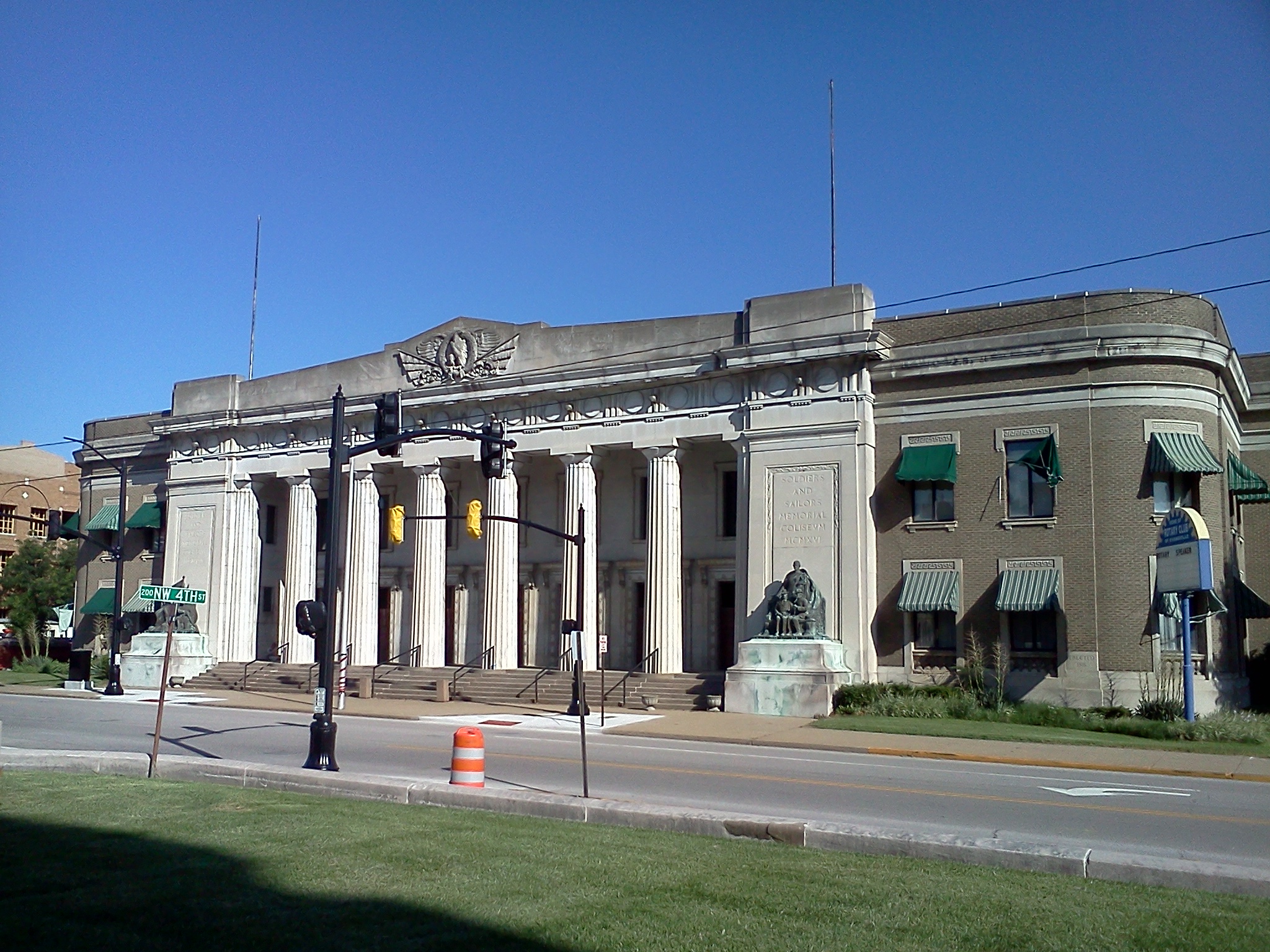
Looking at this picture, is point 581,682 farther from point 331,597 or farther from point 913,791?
point 913,791

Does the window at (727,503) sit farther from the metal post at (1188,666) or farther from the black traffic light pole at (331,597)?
the black traffic light pole at (331,597)

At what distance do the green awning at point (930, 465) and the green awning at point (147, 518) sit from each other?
33.9 m

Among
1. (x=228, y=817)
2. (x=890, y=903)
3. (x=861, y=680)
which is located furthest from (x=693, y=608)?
(x=890, y=903)

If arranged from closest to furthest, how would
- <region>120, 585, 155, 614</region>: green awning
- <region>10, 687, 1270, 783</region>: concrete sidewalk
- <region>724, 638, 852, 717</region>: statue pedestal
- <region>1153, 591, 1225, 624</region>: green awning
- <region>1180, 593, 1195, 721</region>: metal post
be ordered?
1. <region>10, 687, 1270, 783</region>: concrete sidewalk
2. <region>1180, 593, 1195, 721</region>: metal post
3. <region>1153, 591, 1225, 624</region>: green awning
4. <region>724, 638, 852, 717</region>: statue pedestal
5. <region>120, 585, 155, 614</region>: green awning

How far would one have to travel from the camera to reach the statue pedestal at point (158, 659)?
46938 millimetres

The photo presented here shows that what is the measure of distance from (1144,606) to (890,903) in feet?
87.5

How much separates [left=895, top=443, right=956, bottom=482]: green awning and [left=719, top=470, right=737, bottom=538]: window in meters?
8.06

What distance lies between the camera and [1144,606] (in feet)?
105

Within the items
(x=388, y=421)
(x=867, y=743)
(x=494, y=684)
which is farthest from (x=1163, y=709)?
(x=388, y=421)

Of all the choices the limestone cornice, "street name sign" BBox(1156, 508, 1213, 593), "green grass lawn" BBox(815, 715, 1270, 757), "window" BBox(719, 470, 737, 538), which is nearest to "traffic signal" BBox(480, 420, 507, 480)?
"green grass lawn" BBox(815, 715, 1270, 757)

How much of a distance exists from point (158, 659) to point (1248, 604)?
40104mm

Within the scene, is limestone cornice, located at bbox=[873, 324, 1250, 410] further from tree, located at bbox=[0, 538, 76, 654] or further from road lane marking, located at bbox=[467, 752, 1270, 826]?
tree, located at bbox=[0, 538, 76, 654]

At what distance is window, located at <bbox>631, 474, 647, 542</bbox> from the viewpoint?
4334 cm

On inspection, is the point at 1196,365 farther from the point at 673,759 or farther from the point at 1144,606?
the point at 673,759
